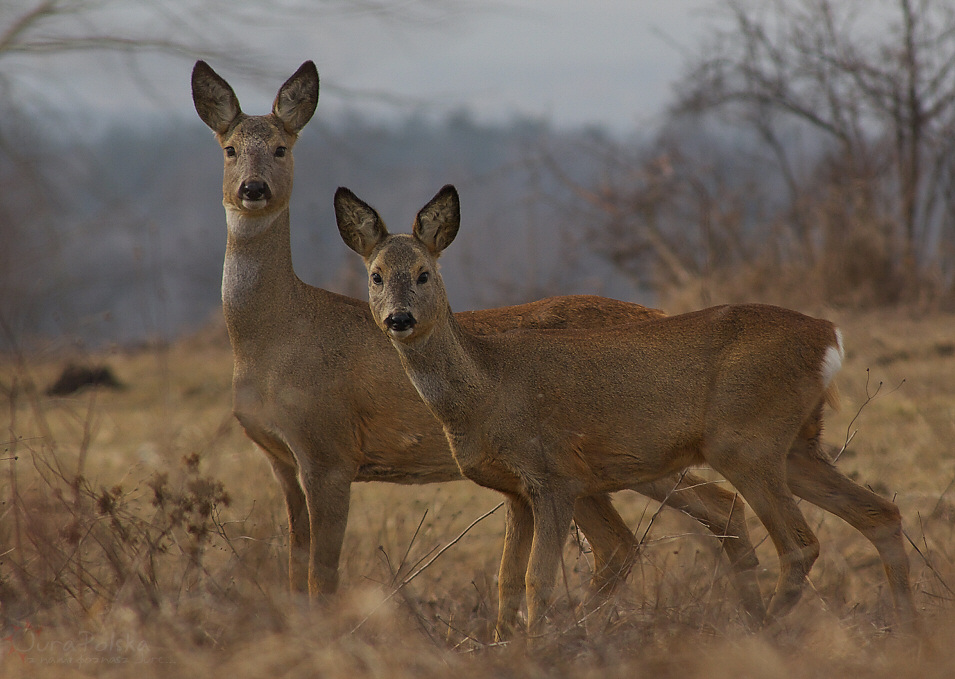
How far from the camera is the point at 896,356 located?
33.6ft

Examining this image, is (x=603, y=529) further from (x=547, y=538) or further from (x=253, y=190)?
(x=253, y=190)

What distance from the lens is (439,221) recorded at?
16.3 feet

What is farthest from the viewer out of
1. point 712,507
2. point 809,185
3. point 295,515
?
point 809,185

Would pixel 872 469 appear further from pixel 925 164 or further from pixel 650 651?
pixel 925 164

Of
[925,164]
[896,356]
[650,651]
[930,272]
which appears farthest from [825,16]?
[650,651]

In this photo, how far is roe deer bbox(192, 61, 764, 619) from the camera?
17.5 ft

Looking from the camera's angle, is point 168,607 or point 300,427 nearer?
point 168,607

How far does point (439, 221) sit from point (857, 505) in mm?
2430

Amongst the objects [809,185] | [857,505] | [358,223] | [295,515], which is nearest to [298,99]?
[358,223]

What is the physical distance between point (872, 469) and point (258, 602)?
5048mm

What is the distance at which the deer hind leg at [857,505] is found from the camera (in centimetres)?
486

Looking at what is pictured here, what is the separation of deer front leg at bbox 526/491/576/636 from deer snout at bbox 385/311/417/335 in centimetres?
98

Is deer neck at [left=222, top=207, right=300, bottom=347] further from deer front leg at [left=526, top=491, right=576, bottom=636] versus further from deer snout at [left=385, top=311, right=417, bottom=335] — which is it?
deer front leg at [left=526, top=491, right=576, bottom=636]

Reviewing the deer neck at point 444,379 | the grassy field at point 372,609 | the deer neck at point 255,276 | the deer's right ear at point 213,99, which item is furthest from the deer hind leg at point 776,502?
the deer's right ear at point 213,99
